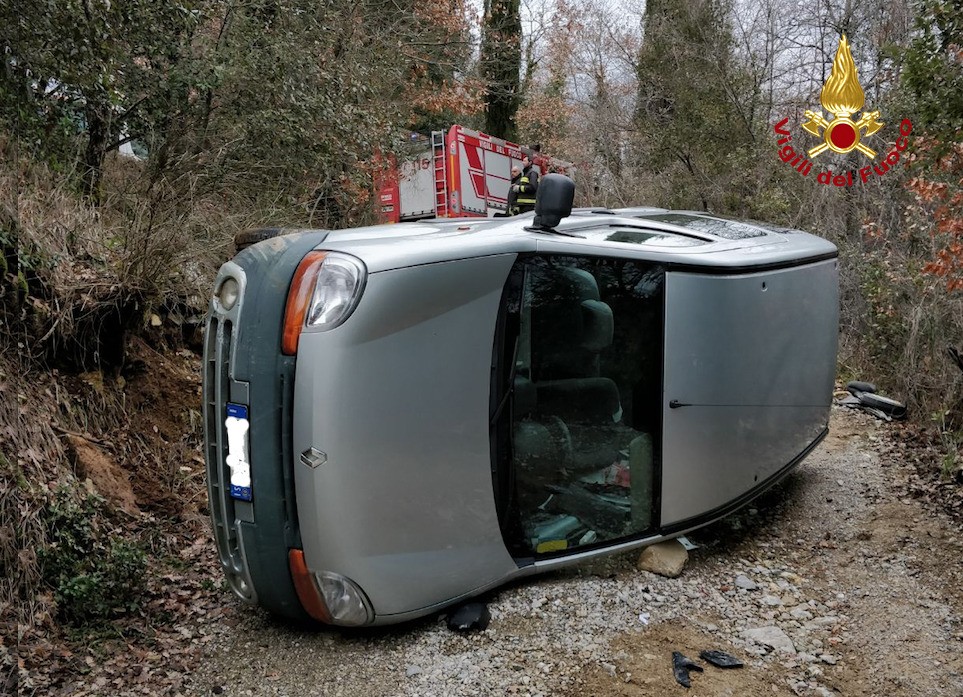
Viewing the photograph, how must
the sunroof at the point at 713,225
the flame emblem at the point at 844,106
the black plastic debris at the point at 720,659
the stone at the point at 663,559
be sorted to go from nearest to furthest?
1. the black plastic debris at the point at 720,659
2. the stone at the point at 663,559
3. the sunroof at the point at 713,225
4. the flame emblem at the point at 844,106

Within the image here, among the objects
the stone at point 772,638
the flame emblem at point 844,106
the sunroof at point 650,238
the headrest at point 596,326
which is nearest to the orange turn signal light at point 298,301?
the headrest at point 596,326

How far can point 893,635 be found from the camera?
3.13 metres

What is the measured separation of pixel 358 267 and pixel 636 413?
1.42 m

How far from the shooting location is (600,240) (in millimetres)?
3330

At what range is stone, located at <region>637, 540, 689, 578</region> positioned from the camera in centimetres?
345

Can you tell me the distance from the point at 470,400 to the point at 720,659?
4.42 feet

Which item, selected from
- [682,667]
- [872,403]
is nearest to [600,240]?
[682,667]

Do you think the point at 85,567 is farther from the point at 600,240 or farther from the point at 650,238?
the point at 650,238

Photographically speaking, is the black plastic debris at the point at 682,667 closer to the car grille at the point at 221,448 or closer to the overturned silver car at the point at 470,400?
the overturned silver car at the point at 470,400

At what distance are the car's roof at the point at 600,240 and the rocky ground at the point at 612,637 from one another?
1389 millimetres

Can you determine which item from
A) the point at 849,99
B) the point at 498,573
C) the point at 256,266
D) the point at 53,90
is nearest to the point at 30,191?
the point at 53,90

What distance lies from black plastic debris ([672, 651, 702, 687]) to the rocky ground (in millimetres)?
29

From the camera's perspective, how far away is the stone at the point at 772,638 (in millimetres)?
3012

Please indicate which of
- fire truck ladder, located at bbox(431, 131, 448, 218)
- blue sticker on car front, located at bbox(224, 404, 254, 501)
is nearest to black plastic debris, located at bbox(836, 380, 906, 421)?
blue sticker on car front, located at bbox(224, 404, 254, 501)
